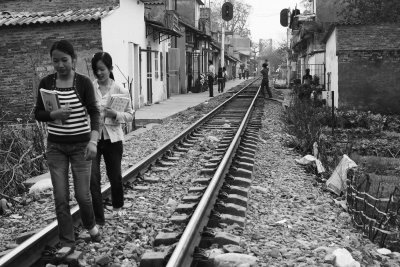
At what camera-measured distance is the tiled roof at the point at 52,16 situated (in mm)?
15695

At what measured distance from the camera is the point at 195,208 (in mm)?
6027

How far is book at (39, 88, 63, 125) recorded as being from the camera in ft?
14.5

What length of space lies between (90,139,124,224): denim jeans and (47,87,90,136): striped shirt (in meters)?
0.88

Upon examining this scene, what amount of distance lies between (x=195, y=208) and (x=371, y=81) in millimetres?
12882

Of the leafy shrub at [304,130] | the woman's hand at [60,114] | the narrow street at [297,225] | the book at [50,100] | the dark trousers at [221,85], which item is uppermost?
the book at [50,100]

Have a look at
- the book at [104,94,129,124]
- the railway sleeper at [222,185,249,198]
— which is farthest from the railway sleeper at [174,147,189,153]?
the book at [104,94,129,124]

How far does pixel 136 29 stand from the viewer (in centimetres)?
2123

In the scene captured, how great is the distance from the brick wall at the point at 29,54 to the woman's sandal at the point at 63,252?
38.5ft

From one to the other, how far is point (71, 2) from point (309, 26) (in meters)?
17.2

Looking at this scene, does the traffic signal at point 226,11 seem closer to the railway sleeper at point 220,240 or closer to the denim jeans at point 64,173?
the railway sleeper at point 220,240

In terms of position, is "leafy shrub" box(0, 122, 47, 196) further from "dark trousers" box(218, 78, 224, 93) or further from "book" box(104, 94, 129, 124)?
"dark trousers" box(218, 78, 224, 93)

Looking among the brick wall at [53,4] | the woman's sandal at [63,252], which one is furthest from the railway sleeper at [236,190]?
the brick wall at [53,4]

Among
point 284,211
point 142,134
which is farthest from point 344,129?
point 284,211

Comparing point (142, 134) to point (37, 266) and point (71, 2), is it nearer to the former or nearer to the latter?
point (71, 2)
